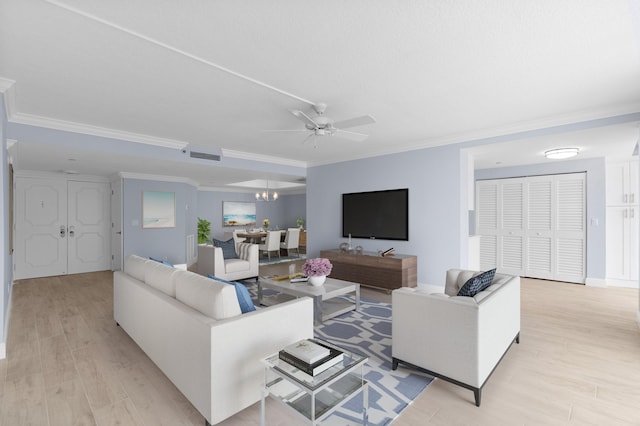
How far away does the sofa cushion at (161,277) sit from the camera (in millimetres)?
2416

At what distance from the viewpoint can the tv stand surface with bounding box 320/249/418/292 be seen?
4664mm

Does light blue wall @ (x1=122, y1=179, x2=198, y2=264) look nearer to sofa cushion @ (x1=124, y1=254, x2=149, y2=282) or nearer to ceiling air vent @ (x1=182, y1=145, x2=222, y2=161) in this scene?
ceiling air vent @ (x1=182, y1=145, x2=222, y2=161)

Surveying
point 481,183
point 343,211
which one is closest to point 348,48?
point 343,211

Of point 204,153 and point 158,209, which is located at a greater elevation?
point 204,153

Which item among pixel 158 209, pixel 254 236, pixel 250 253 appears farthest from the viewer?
pixel 254 236

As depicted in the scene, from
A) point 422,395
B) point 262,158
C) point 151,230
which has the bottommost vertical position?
point 422,395

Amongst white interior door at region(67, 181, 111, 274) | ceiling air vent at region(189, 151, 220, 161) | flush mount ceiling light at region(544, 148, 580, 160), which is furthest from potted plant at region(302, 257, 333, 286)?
white interior door at region(67, 181, 111, 274)

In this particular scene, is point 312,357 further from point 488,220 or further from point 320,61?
point 488,220

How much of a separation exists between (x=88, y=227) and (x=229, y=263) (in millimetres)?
3814

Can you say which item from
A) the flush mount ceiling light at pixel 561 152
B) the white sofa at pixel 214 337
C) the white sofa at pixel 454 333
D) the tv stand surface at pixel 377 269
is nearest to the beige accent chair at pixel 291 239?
the tv stand surface at pixel 377 269

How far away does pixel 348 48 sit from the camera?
2164mm

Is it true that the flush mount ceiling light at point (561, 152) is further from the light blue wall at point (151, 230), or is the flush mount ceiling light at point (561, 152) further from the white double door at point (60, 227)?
the white double door at point (60, 227)

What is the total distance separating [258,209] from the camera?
38.7 feet

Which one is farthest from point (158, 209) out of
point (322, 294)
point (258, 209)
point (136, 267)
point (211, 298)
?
point (211, 298)
